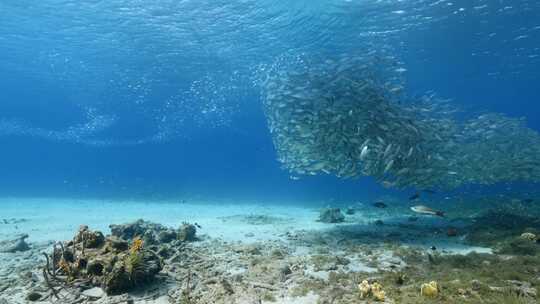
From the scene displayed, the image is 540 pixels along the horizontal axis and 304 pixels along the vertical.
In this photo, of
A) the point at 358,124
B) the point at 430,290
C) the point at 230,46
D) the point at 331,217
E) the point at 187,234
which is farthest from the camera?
the point at 230,46

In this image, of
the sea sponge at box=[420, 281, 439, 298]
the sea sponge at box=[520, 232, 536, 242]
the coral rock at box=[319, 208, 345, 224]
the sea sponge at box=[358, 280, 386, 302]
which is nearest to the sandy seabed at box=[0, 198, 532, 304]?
the sea sponge at box=[358, 280, 386, 302]

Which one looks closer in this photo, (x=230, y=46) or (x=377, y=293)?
(x=377, y=293)

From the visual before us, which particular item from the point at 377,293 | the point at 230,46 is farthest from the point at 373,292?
the point at 230,46

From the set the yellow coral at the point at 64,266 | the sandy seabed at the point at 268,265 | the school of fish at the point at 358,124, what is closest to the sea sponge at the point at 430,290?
the sandy seabed at the point at 268,265

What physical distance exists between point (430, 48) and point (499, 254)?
29.4 metres

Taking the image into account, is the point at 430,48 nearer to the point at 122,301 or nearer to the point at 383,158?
the point at 383,158

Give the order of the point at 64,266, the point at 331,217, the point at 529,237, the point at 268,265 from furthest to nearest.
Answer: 1. the point at 331,217
2. the point at 529,237
3. the point at 268,265
4. the point at 64,266

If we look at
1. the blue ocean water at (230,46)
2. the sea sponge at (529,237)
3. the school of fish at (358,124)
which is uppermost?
the blue ocean water at (230,46)

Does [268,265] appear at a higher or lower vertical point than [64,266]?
lower

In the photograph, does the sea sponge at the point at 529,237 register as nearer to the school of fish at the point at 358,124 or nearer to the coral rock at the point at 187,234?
the school of fish at the point at 358,124

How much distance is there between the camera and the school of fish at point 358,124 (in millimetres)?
13844

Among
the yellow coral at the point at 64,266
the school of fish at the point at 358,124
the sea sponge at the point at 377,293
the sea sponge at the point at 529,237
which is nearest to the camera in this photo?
the sea sponge at the point at 377,293

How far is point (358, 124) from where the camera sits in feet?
45.9

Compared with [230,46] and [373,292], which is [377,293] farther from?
[230,46]
